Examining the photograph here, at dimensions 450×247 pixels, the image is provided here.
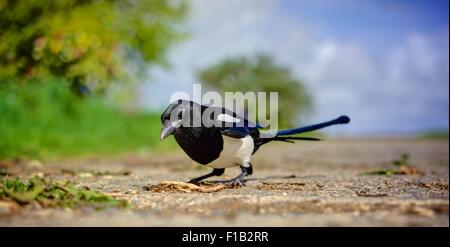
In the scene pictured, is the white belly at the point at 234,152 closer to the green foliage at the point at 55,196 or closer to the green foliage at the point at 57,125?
the green foliage at the point at 55,196

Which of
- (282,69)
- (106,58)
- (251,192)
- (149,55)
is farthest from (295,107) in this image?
(251,192)

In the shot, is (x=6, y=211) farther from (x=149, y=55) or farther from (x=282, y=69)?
(x=282, y=69)

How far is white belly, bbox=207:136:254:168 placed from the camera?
3977 millimetres

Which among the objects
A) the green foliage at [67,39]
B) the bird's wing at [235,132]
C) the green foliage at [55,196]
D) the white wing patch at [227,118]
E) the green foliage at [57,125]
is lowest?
the green foliage at [55,196]

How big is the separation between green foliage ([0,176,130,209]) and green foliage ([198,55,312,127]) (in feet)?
98.4

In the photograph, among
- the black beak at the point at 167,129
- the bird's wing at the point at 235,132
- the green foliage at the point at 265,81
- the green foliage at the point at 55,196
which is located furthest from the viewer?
the green foliage at the point at 265,81

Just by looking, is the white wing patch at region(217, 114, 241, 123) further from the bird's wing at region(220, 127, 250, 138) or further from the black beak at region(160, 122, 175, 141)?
the black beak at region(160, 122, 175, 141)

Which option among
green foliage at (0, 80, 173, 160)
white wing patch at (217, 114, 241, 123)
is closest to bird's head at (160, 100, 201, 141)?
white wing patch at (217, 114, 241, 123)

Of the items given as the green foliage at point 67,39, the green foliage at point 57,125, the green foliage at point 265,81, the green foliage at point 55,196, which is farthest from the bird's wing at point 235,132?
the green foliage at point 265,81

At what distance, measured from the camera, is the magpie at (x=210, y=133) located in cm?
374

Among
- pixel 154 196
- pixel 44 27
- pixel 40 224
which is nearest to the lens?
pixel 40 224
